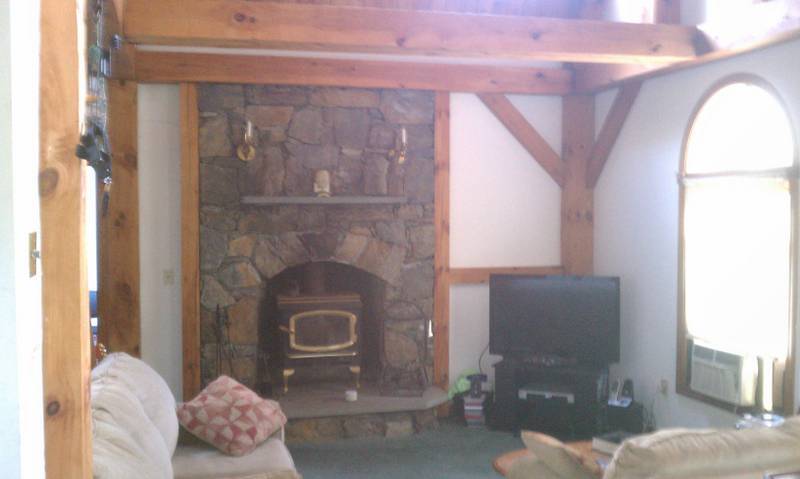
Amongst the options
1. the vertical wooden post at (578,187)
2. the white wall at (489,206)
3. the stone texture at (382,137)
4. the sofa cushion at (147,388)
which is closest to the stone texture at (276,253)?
the stone texture at (382,137)

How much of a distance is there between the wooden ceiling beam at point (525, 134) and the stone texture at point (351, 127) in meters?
0.91

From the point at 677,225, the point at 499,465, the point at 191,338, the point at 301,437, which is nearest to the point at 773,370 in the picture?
the point at 677,225

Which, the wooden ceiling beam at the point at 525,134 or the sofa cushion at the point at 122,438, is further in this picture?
the wooden ceiling beam at the point at 525,134

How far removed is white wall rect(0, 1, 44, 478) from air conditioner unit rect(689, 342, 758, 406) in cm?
383

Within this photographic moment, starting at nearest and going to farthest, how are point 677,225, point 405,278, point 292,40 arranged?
point 292,40 → point 677,225 → point 405,278

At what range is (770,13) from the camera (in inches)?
154

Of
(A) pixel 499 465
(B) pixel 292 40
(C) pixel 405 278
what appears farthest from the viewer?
(C) pixel 405 278

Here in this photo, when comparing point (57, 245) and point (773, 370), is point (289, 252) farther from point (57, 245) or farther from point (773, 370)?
point (57, 245)

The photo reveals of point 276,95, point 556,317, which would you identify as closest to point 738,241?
point 556,317

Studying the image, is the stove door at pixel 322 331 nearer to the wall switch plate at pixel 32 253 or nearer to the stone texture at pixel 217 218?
the stone texture at pixel 217 218

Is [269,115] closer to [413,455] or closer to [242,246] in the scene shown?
[242,246]

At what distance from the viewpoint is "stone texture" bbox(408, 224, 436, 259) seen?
572cm

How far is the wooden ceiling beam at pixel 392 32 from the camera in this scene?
12.0 ft

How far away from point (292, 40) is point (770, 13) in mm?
2331
